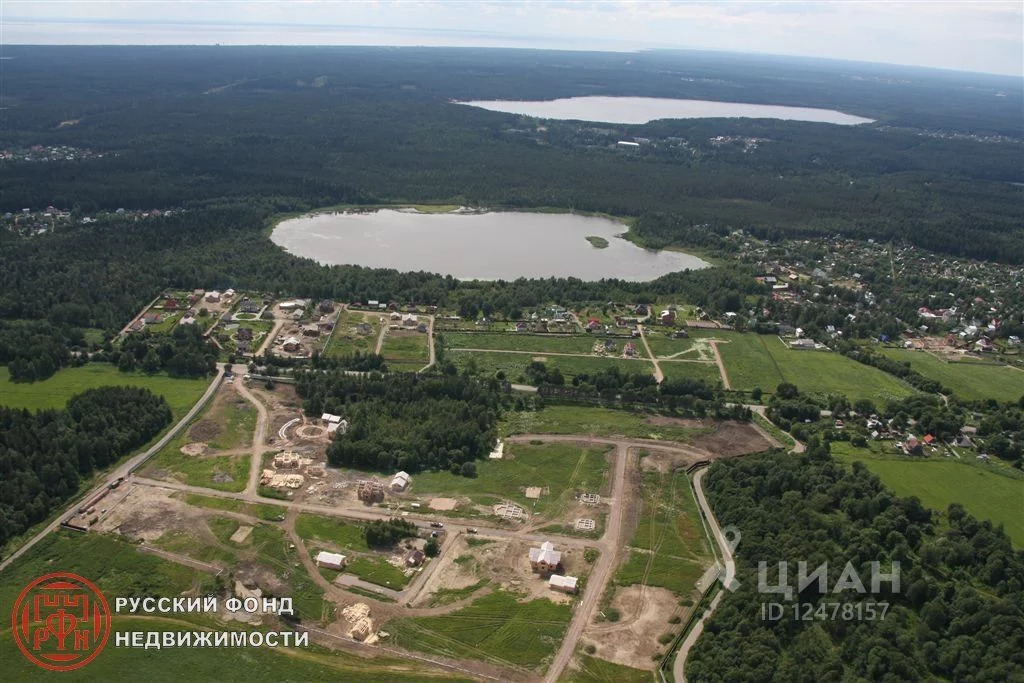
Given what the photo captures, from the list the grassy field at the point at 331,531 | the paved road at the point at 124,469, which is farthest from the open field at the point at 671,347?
the paved road at the point at 124,469

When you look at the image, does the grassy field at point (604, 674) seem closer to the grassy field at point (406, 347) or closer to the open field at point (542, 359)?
the open field at point (542, 359)

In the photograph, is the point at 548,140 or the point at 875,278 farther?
the point at 548,140

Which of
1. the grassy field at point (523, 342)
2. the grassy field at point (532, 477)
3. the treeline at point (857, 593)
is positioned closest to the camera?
the treeline at point (857, 593)

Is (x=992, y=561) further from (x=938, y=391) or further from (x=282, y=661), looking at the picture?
(x=282, y=661)

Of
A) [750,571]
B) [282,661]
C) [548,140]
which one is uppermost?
[548,140]

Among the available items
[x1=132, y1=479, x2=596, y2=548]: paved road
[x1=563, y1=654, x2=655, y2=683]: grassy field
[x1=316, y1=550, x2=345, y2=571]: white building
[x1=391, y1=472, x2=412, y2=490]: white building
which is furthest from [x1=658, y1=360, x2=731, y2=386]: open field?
[x1=316, y1=550, x2=345, y2=571]: white building

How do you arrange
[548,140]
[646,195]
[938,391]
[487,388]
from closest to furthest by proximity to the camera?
[487,388]
[938,391]
[646,195]
[548,140]

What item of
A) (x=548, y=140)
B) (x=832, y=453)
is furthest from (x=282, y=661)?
(x=548, y=140)

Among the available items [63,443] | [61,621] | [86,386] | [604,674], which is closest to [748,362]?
[604,674]
